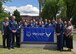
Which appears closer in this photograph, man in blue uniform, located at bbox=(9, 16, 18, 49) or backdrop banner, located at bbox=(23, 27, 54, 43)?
man in blue uniform, located at bbox=(9, 16, 18, 49)

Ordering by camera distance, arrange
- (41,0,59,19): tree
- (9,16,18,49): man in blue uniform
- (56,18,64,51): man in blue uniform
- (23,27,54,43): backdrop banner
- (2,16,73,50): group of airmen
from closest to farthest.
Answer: (2,16,73,50): group of airmen, (56,18,64,51): man in blue uniform, (9,16,18,49): man in blue uniform, (23,27,54,43): backdrop banner, (41,0,59,19): tree

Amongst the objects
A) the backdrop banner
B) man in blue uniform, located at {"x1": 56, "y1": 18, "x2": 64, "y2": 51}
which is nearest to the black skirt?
man in blue uniform, located at {"x1": 56, "y1": 18, "x2": 64, "y2": 51}

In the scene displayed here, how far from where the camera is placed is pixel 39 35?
72.7 ft

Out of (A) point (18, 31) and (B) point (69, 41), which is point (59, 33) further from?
(A) point (18, 31)

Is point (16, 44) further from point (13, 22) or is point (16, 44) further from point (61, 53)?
point (61, 53)

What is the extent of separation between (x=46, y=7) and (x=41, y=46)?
81.4 meters

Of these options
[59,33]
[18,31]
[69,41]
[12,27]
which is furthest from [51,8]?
[69,41]

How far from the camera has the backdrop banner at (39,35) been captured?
22.1 meters

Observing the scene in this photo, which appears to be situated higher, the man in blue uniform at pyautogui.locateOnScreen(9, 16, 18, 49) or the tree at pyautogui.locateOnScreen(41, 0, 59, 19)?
the tree at pyautogui.locateOnScreen(41, 0, 59, 19)

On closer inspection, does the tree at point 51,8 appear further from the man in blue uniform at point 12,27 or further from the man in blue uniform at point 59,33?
the man in blue uniform at point 59,33

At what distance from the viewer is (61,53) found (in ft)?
61.6

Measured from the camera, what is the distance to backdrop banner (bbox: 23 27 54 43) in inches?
869

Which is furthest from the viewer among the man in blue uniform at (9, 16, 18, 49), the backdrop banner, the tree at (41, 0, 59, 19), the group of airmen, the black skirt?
the tree at (41, 0, 59, 19)

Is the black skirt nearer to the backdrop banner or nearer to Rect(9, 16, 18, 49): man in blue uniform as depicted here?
the backdrop banner
